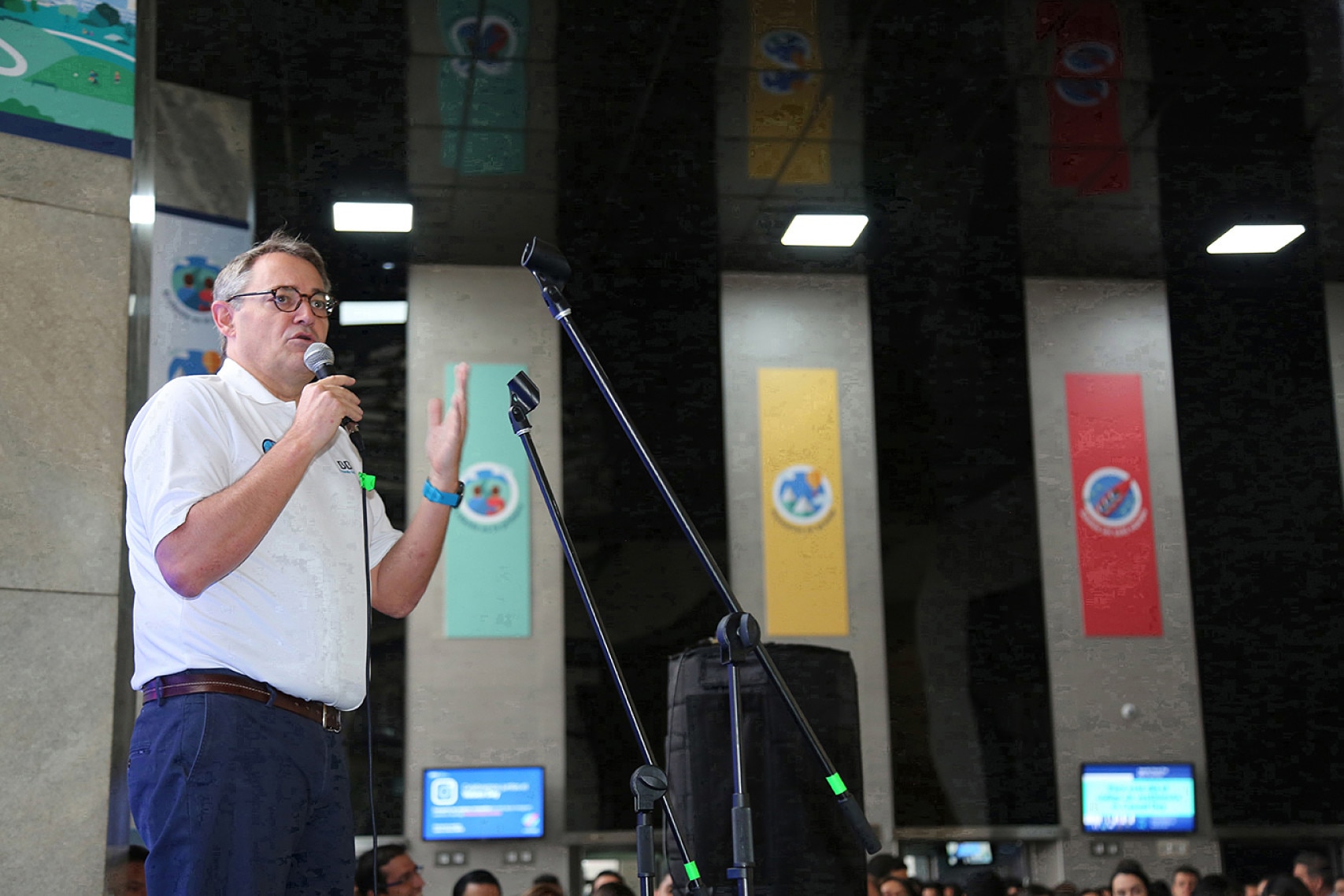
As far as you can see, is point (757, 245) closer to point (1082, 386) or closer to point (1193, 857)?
point (1082, 386)

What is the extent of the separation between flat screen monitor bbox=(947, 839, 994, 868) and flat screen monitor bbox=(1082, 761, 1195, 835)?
2.36ft

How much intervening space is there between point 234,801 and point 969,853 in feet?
25.9

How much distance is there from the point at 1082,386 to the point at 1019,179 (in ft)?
6.67

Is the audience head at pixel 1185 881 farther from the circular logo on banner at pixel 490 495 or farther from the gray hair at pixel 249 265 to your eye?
the gray hair at pixel 249 265

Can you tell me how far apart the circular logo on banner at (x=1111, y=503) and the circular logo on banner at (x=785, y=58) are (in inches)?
154

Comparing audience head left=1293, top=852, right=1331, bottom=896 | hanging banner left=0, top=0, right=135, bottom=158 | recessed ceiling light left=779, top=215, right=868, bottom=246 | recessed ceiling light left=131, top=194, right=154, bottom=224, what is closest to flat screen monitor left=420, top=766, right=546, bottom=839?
recessed ceiling light left=779, top=215, right=868, bottom=246

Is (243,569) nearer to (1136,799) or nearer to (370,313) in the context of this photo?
(370,313)

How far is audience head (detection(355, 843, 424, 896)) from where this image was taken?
489cm

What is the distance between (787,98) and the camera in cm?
621

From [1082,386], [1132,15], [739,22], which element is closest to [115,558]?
[739,22]

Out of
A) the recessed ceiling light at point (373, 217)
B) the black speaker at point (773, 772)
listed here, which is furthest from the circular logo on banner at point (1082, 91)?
the black speaker at point (773, 772)

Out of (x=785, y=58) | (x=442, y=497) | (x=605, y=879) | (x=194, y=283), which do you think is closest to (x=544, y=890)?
(x=605, y=879)

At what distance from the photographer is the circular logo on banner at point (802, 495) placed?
8.34 m

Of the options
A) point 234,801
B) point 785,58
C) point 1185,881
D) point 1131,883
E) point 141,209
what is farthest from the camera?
point 1185,881
